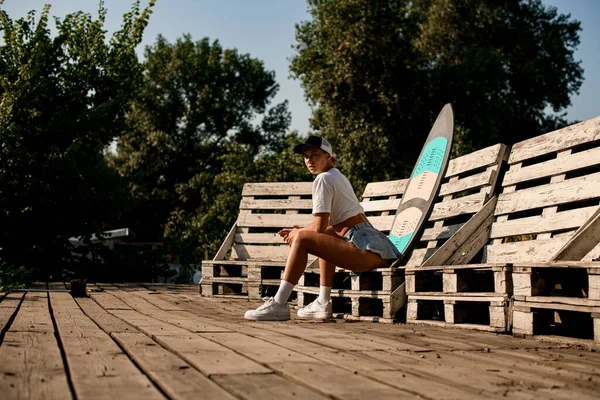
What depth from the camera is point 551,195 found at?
616 centimetres

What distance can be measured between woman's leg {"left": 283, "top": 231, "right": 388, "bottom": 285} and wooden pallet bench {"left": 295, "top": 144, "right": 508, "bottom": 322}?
16.4 inches

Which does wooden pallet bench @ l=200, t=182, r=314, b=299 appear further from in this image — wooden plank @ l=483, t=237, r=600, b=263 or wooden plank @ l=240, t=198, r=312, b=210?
wooden plank @ l=483, t=237, r=600, b=263

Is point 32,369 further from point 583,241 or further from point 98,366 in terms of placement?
point 583,241

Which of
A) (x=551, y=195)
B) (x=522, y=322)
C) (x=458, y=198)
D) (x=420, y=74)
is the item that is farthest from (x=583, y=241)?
(x=420, y=74)

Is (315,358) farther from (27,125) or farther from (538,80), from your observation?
(538,80)

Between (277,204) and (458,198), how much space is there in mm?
3535

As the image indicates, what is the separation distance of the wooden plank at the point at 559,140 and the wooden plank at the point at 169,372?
162 inches

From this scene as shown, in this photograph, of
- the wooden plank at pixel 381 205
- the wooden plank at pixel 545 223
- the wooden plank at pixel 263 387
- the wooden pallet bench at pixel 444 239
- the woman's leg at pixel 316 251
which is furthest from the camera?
the wooden plank at pixel 381 205

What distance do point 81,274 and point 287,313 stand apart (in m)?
8.38

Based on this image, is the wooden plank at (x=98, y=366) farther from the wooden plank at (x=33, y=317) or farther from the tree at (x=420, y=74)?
the tree at (x=420, y=74)

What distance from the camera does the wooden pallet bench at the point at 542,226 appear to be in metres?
5.03

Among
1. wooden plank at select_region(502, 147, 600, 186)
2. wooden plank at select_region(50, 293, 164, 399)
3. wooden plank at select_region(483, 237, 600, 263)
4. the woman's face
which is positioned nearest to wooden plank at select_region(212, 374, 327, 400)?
wooden plank at select_region(50, 293, 164, 399)

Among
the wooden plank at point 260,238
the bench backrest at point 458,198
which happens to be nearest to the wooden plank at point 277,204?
the wooden plank at point 260,238

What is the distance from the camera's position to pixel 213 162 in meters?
39.9
